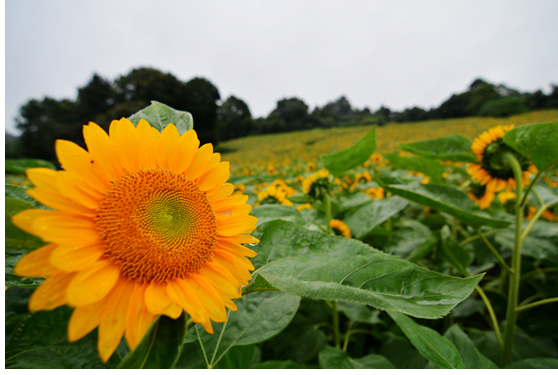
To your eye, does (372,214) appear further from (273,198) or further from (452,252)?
(273,198)

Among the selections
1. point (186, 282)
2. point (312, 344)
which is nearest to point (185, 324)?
point (186, 282)

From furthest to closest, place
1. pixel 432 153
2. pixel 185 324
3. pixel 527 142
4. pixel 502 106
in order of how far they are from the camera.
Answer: pixel 502 106, pixel 432 153, pixel 527 142, pixel 185 324

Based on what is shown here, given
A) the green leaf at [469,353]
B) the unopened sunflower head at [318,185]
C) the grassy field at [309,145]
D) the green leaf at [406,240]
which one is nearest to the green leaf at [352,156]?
the unopened sunflower head at [318,185]

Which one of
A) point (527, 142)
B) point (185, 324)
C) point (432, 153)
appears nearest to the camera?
point (185, 324)

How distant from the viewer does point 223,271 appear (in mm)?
362

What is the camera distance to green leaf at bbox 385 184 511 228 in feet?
2.22

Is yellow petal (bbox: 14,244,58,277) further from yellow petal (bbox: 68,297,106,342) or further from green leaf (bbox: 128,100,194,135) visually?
green leaf (bbox: 128,100,194,135)

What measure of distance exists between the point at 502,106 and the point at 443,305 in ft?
62.1

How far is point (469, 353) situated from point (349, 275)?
546mm

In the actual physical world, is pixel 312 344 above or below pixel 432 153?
below

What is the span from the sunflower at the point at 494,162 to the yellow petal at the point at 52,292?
113cm

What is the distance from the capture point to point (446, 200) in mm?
766

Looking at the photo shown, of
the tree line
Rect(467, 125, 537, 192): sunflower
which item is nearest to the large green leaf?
Rect(467, 125, 537, 192): sunflower

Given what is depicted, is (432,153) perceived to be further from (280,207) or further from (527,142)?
(280,207)
